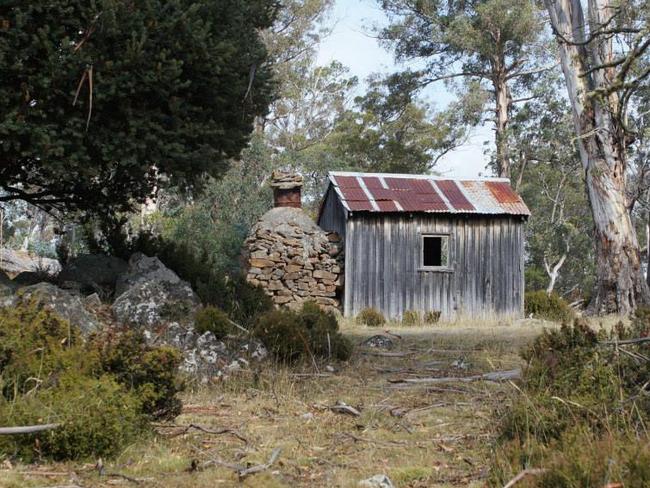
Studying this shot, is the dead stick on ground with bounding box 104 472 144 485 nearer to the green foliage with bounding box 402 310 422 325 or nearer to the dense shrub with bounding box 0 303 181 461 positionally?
the dense shrub with bounding box 0 303 181 461

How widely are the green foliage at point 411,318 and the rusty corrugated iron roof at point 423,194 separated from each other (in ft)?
8.72

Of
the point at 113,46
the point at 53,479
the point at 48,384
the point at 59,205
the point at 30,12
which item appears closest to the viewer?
the point at 53,479

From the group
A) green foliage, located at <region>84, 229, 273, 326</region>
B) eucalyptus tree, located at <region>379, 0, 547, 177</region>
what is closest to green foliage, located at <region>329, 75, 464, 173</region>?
eucalyptus tree, located at <region>379, 0, 547, 177</region>

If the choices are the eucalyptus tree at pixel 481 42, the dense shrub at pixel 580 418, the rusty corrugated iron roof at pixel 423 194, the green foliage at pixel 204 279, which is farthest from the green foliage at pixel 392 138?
the dense shrub at pixel 580 418

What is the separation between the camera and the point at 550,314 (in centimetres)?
2006

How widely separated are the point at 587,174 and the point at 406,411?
13430mm

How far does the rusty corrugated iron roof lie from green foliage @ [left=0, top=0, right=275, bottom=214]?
8568 mm

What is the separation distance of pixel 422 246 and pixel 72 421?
1551 centimetres

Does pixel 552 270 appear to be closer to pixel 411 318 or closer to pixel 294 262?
pixel 411 318

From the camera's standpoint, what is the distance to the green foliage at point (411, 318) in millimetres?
19094

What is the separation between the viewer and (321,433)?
247 inches

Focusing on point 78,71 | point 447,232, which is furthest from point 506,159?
point 78,71

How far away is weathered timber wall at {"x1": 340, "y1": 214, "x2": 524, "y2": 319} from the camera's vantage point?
64.6ft

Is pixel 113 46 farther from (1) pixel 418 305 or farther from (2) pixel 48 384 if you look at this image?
(1) pixel 418 305
